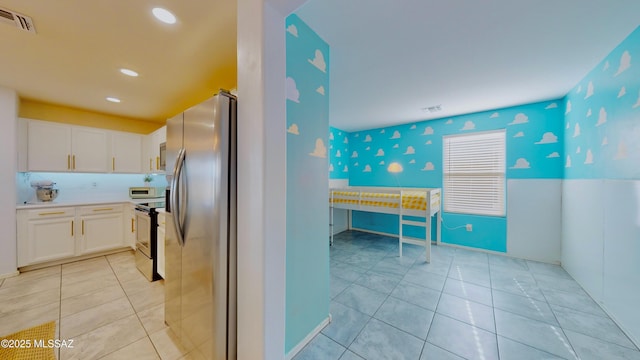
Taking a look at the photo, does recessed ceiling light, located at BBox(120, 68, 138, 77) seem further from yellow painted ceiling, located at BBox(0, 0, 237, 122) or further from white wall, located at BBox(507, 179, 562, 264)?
white wall, located at BBox(507, 179, 562, 264)

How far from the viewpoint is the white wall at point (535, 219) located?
116 inches

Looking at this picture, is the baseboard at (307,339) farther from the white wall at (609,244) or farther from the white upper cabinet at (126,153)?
the white upper cabinet at (126,153)

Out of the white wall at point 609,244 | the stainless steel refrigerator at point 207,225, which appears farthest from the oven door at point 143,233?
the white wall at point 609,244

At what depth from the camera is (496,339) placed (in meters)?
1.62

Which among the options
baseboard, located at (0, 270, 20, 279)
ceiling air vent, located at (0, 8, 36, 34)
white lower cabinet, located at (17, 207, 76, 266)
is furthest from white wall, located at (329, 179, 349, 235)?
baseboard, located at (0, 270, 20, 279)

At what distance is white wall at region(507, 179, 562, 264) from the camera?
2.95 metres

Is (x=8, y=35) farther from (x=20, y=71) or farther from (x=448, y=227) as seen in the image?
(x=448, y=227)

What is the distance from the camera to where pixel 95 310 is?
1.97 meters

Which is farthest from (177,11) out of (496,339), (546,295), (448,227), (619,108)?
(448,227)

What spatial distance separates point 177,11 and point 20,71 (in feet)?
7.77

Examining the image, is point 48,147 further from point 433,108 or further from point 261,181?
point 433,108

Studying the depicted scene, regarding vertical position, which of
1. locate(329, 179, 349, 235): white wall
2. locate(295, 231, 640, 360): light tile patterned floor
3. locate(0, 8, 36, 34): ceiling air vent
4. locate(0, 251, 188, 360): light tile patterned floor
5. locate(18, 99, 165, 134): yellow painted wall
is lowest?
locate(0, 251, 188, 360): light tile patterned floor

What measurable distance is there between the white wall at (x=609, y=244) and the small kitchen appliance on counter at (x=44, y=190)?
6.66 m

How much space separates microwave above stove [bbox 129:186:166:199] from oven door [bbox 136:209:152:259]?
3.82 feet
